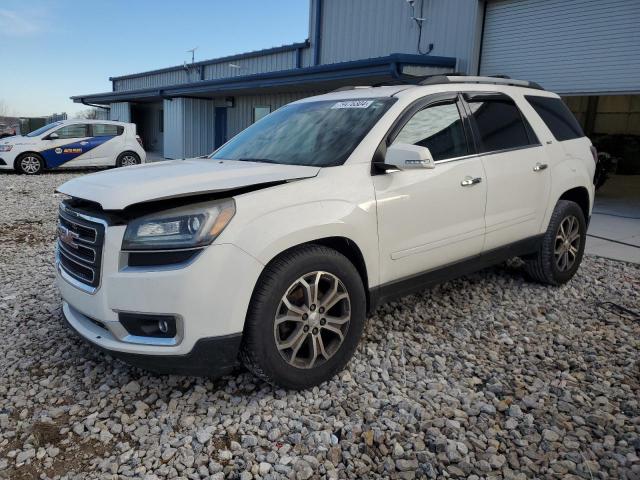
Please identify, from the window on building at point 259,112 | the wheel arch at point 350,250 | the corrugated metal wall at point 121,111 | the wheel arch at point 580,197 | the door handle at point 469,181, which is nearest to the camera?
the wheel arch at point 350,250

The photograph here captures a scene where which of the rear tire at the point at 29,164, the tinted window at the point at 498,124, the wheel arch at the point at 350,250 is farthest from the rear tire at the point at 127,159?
the wheel arch at the point at 350,250

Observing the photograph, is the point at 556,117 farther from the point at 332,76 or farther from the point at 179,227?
the point at 332,76

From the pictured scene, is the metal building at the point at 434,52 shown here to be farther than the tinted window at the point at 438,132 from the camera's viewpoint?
Yes

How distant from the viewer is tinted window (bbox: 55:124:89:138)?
50.4ft

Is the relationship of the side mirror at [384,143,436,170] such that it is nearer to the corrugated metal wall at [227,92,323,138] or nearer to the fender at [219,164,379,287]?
the fender at [219,164,379,287]

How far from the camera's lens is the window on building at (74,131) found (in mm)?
15359

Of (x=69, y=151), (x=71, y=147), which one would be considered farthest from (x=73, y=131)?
(x=69, y=151)

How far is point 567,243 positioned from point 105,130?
14.8m

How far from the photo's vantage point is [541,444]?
258 centimetres

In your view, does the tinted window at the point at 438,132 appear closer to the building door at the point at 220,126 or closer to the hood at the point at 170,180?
the hood at the point at 170,180

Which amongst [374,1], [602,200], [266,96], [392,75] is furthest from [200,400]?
[266,96]

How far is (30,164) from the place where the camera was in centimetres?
1479

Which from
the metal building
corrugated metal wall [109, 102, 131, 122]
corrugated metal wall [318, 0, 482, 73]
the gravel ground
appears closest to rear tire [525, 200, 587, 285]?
the gravel ground

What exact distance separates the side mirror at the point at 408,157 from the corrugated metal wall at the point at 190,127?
18.8 meters
